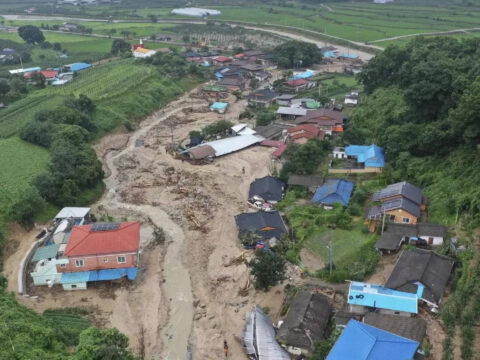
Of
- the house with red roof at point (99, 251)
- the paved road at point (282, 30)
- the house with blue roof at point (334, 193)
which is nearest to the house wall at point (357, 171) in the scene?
the house with blue roof at point (334, 193)

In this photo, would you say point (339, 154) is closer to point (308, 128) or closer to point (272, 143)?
point (308, 128)

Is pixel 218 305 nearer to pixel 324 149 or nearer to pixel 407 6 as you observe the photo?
pixel 324 149

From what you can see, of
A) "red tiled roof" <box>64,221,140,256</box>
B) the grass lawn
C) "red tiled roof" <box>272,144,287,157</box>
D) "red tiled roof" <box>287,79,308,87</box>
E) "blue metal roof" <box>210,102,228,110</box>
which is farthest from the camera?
"red tiled roof" <box>287,79,308,87</box>

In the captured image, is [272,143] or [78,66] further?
[78,66]

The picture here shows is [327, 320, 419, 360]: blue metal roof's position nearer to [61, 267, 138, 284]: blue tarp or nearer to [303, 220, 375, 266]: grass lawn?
[303, 220, 375, 266]: grass lawn

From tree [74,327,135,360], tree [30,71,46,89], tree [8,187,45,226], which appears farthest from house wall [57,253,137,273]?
tree [30,71,46,89]

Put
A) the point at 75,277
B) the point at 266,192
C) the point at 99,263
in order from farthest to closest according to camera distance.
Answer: the point at 266,192
the point at 99,263
the point at 75,277

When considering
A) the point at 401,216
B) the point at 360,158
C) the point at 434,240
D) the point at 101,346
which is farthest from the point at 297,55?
the point at 101,346

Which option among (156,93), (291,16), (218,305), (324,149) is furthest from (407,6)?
(218,305)
